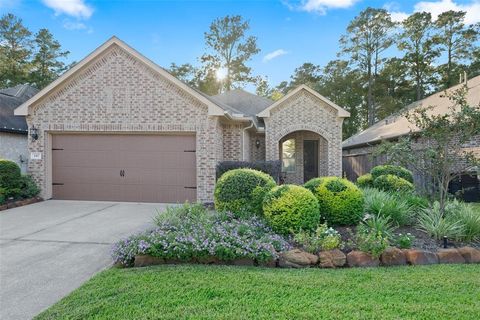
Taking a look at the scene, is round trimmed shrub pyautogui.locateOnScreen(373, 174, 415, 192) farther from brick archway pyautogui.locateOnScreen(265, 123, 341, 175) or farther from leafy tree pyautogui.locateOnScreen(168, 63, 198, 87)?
leafy tree pyautogui.locateOnScreen(168, 63, 198, 87)

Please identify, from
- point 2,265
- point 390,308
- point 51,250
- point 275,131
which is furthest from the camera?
point 275,131

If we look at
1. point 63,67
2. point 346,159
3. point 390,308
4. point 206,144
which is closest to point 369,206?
point 390,308

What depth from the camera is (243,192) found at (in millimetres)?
6438

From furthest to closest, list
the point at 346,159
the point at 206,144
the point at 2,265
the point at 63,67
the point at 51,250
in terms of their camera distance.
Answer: the point at 63,67
the point at 346,159
the point at 206,144
the point at 51,250
the point at 2,265

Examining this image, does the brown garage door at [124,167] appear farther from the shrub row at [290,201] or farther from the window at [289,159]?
the window at [289,159]

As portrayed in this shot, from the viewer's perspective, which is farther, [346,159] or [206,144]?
[346,159]

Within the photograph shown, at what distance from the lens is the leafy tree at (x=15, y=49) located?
2656 centimetres

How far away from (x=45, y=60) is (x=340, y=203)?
109ft

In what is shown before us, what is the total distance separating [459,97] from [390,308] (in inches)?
187

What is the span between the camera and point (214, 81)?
30578 millimetres

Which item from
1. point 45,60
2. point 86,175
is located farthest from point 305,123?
point 45,60

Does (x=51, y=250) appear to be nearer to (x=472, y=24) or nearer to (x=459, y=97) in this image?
(x=459, y=97)

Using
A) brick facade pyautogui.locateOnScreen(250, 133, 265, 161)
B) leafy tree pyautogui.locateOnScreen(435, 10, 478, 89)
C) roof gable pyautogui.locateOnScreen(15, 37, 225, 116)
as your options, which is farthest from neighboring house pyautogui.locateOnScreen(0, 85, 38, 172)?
leafy tree pyautogui.locateOnScreen(435, 10, 478, 89)

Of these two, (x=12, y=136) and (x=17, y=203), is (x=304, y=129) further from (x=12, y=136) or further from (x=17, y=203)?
(x=12, y=136)
